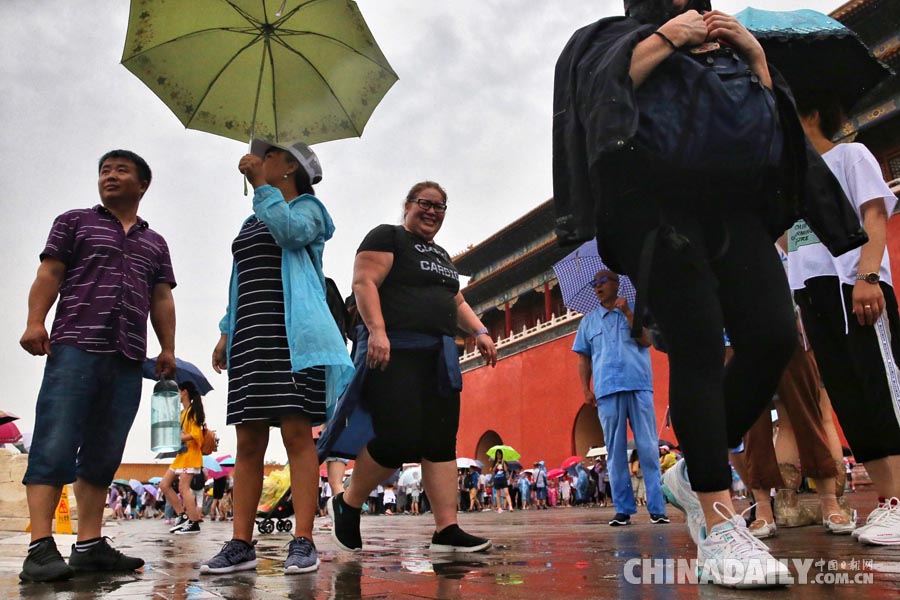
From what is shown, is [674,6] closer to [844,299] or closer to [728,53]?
[728,53]

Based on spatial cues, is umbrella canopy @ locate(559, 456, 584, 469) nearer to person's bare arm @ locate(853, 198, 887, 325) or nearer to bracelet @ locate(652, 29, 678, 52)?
person's bare arm @ locate(853, 198, 887, 325)

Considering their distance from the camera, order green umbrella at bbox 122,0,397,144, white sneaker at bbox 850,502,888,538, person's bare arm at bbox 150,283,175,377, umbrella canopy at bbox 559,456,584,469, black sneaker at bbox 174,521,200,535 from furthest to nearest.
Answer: umbrella canopy at bbox 559,456,584,469 → black sneaker at bbox 174,521,200,535 → green umbrella at bbox 122,0,397,144 → person's bare arm at bbox 150,283,175,377 → white sneaker at bbox 850,502,888,538

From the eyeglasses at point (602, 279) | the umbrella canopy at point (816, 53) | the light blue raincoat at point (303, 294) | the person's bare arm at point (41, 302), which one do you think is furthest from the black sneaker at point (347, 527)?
the eyeglasses at point (602, 279)

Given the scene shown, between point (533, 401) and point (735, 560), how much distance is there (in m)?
19.6

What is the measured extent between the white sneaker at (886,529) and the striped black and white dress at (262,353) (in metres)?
1.75

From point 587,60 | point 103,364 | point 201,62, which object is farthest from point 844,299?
point 201,62

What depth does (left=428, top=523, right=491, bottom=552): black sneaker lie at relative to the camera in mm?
2918

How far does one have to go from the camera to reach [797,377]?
11.0 feet

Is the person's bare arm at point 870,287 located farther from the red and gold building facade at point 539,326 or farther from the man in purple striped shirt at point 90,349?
the red and gold building facade at point 539,326

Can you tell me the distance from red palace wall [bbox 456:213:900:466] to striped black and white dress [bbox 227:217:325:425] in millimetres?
14854

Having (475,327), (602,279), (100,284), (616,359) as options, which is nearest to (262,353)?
(100,284)

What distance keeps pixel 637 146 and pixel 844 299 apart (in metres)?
1.28

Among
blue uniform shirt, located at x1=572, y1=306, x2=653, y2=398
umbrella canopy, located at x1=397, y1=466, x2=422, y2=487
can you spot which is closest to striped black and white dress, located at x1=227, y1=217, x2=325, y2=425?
blue uniform shirt, located at x1=572, y1=306, x2=653, y2=398

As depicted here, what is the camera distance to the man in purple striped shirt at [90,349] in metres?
2.49
